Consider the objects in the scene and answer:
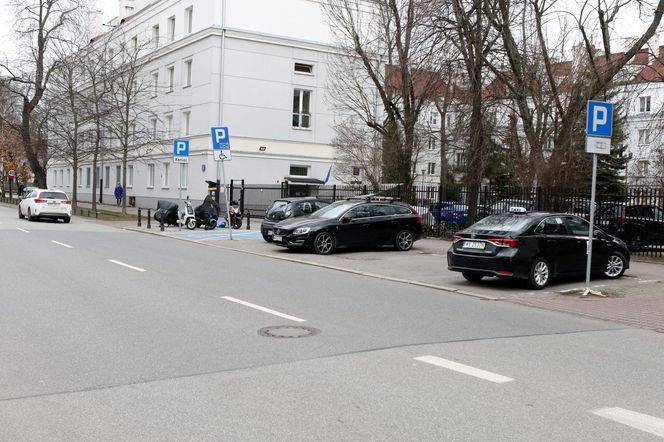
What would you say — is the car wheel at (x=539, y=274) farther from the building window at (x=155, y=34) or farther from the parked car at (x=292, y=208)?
the building window at (x=155, y=34)

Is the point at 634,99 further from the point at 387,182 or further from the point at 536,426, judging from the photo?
the point at 536,426

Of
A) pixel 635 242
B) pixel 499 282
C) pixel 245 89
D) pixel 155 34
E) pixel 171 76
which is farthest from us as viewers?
pixel 155 34

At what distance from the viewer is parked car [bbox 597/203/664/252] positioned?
1988 cm

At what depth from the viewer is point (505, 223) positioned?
1314 centimetres

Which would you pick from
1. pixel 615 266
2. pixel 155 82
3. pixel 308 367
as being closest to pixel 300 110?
pixel 155 82

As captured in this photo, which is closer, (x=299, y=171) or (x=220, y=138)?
(x=220, y=138)

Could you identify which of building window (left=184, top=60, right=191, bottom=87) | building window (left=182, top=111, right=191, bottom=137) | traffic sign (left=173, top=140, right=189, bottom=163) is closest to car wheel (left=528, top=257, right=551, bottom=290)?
traffic sign (left=173, top=140, right=189, bottom=163)

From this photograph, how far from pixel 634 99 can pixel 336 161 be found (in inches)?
903

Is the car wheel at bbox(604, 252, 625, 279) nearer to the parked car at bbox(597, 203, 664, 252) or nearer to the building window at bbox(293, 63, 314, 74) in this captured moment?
the parked car at bbox(597, 203, 664, 252)

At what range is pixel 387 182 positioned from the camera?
106 ft

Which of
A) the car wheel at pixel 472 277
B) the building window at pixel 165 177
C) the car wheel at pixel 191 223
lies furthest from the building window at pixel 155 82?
the car wheel at pixel 472 277

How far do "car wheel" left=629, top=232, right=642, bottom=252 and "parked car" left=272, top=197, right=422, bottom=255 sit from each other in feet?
20.6

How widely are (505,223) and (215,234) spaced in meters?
14.8

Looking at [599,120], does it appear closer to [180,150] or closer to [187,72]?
[180,150]
